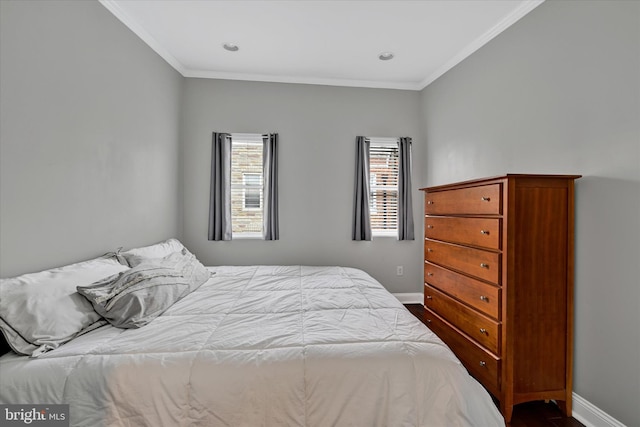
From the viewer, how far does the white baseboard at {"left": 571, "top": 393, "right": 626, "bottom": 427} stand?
5.01 ft

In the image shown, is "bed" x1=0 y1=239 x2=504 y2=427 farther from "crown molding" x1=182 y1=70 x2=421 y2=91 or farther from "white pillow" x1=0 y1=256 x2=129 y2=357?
"crown molding" x1=182 y1=70 x2=421 y2=91

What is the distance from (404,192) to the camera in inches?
137

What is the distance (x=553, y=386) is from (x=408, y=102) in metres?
3.18

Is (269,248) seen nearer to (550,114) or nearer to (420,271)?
(420,271)

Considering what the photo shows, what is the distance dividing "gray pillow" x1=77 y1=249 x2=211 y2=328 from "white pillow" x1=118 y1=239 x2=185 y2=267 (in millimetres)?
296

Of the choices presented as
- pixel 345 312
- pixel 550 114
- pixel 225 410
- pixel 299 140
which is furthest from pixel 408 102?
pixel 225 410

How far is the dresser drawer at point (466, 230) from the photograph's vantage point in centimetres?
170

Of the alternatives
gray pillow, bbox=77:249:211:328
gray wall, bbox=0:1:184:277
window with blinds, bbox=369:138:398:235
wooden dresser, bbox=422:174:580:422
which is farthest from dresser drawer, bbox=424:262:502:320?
gray wall, bbox=0:1:184:277

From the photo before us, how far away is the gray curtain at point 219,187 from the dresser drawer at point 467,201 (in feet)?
7.61

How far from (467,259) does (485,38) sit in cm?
208

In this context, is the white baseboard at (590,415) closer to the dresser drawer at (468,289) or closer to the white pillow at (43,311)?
the dresser drawer at (468,289)

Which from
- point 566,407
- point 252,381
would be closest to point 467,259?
point 566,407

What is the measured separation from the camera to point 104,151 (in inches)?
81.2

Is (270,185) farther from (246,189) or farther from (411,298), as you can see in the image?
(411,298)
